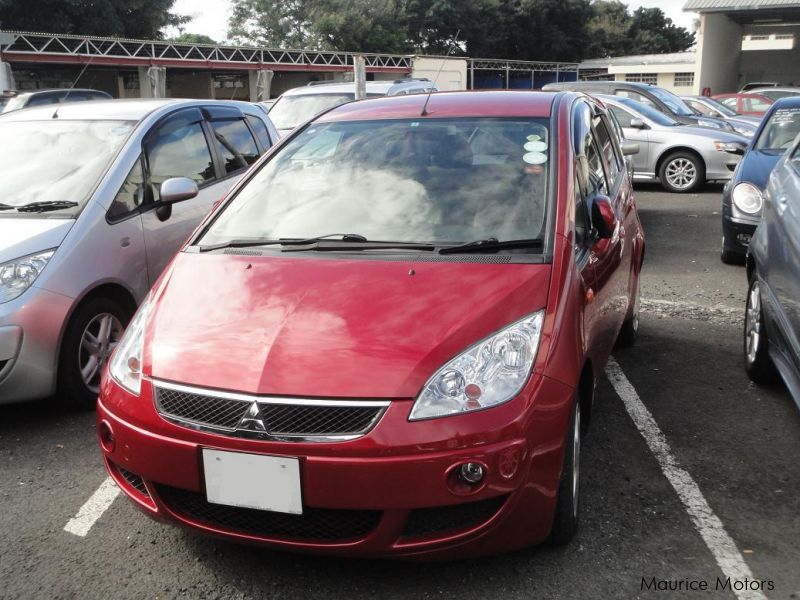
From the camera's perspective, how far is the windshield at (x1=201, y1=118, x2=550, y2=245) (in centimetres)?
325

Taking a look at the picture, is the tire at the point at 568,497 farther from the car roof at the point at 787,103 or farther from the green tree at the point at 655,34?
the green tree at the point at 655,34

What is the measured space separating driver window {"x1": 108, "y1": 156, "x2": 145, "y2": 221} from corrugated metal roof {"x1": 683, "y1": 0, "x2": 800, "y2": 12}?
3179cm

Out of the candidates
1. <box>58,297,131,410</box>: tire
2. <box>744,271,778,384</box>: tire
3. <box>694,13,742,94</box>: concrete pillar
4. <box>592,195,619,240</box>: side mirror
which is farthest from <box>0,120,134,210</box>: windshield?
<box>694,13,742,94</box>: concrete pillar

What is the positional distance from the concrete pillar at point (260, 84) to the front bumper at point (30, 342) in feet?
96.3

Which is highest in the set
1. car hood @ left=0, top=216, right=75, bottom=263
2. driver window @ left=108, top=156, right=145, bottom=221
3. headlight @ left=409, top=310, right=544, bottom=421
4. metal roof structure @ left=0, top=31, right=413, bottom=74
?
metal roof structure @ left=0, top=31, right=413, bottom=74

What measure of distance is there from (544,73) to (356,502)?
183 feet

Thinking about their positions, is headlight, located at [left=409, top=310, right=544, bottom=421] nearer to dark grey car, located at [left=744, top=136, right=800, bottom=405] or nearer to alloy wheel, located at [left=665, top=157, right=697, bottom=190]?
dark grey car, located at [left=744, top=136, right=800, bottom=405]

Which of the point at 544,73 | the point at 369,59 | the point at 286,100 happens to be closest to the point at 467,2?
the point at 544,73

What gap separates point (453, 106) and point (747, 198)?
14.1 feet

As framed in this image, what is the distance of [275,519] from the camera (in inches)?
100

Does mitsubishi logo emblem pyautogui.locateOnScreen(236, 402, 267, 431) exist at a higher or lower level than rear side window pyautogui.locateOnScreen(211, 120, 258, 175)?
lower

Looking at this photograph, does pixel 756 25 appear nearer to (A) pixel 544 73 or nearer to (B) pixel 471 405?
(A) pixel 544 73

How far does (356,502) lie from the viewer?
240 centimetres

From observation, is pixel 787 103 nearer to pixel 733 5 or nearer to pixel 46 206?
pixel 46 206
